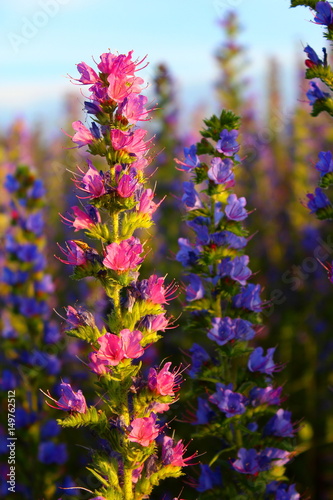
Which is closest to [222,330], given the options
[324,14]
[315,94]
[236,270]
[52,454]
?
[236,270]

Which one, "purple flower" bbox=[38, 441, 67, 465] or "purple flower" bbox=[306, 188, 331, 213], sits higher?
"purple flower" bbox=[306, 188, 331, 213]

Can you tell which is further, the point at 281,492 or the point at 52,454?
the point at 52,454

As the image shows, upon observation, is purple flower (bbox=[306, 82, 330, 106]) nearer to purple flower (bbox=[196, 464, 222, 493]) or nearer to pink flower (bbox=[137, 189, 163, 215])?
pink flower (bbox=[137, 189, 163, 215])

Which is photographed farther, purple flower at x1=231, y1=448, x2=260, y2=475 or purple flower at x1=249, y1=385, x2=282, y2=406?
purple flower at x1=249, y1=385, x2=282, y2=406

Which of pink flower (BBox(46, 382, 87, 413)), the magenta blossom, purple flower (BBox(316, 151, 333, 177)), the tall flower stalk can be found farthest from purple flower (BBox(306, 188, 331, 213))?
pink flower (BBox(46, 382, 87, 413))

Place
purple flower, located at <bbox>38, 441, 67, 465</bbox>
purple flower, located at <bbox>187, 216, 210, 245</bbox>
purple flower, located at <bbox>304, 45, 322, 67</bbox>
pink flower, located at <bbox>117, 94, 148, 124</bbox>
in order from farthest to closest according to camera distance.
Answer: purple flower, located at <bbox>38, 441, 67, 465</bbox>, purple flower, located at <bbox>304, 45, 322, 67</bbox>, purple flower, located at <bbox>187, 216, 210, 245</bbox>, pink flower, located at <bbox>117, 94, 148, 124</bbox>

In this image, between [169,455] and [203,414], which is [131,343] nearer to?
[169,455]

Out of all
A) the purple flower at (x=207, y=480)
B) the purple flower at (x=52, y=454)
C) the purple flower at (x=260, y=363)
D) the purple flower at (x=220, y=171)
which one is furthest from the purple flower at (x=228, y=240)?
the purple flower at (x=52, y=454)

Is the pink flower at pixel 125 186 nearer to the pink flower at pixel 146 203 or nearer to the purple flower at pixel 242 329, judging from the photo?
the pink flower at pixel 146 203
